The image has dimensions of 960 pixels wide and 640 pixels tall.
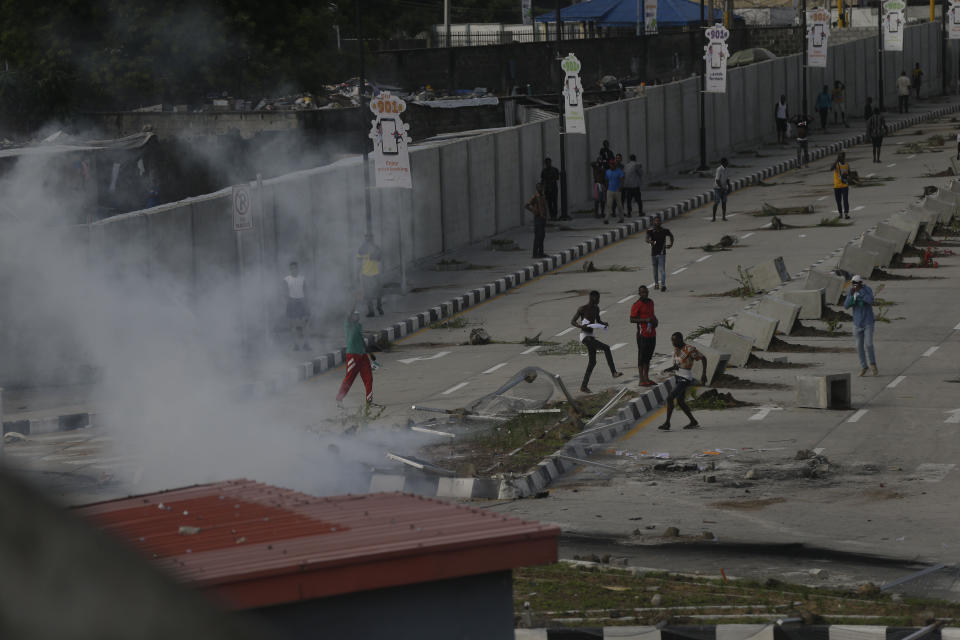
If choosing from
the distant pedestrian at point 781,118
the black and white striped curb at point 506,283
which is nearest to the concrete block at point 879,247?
the black and white striped curb at point 506,283

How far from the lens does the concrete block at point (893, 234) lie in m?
31.6

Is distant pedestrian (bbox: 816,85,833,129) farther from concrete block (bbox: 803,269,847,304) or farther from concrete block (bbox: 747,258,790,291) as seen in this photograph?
concrete block (bbox: 803,269,847,304)

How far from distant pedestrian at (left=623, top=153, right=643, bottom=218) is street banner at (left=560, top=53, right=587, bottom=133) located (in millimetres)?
1814

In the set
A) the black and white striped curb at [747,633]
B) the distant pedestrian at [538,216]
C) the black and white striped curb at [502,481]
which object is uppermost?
the distant pedestrian at [538,216]

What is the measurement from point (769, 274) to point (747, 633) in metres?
20.7

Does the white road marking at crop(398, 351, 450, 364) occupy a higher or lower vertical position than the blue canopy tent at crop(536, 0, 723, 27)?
lower

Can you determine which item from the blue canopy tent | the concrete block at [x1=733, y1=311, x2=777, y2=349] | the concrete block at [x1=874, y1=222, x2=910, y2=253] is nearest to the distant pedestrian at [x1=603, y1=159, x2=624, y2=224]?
the concrete block at [x1=874, y1=222, x2=910, y2=253]

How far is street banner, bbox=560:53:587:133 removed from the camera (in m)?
38.9

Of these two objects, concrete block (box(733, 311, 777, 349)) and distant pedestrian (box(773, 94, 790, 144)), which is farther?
distant pedestrian (box(773, 94, 790, 144))

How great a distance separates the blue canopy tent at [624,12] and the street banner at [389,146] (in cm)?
4939

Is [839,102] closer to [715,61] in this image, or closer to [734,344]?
[715,61]

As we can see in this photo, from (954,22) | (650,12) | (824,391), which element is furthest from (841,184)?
(650,12)

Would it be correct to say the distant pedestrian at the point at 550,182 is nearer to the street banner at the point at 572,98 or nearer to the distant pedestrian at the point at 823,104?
the street banner at the point at 572,98

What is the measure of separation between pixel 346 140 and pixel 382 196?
1150 centimetres
